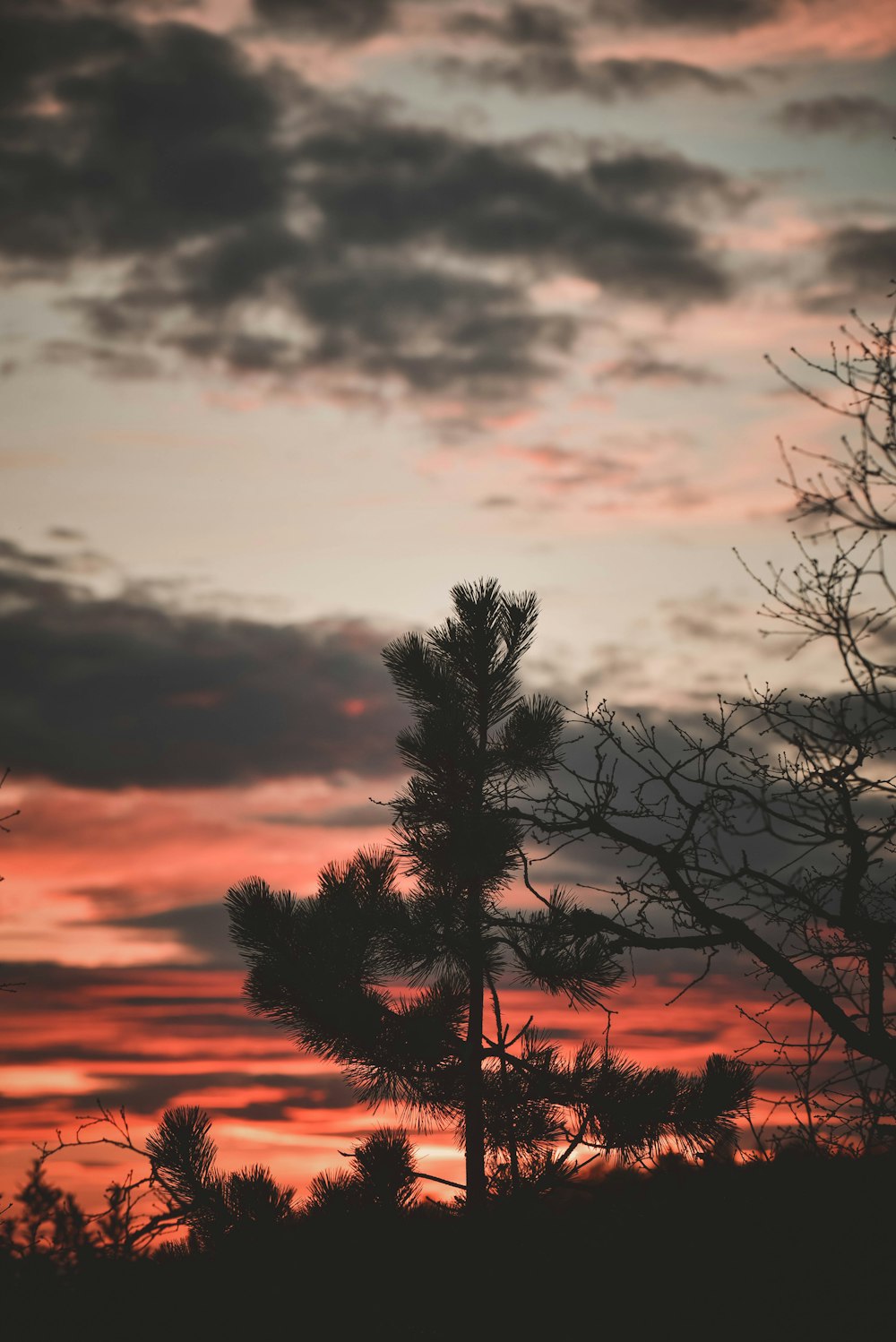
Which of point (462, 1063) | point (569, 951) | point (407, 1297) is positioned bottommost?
point (407, 1297)

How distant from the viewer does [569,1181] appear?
414 inches

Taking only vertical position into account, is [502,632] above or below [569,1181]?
above

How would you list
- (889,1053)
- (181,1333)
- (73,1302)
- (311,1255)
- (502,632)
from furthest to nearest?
(502,632) → (311,1255) → (181,1333) → (889,1053) → (73,1302)

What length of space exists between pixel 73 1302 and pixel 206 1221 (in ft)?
13.3

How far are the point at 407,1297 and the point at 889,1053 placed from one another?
16.9 feet

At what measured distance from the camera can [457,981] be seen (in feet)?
39.0

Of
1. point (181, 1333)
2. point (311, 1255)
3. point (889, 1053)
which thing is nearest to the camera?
point (889, 1053)

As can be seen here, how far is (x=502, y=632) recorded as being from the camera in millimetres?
12492

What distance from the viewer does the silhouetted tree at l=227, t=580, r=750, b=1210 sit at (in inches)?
427

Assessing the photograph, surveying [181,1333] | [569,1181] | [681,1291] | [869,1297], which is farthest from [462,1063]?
[869,1297]

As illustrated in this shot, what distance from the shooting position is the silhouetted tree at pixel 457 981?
1085cm

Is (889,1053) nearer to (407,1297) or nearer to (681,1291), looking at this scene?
(681,1291)

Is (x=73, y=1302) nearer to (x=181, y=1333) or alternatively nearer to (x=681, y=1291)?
(x=181, y=1333)

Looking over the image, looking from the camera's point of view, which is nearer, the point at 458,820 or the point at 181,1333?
the point at 181,1333
